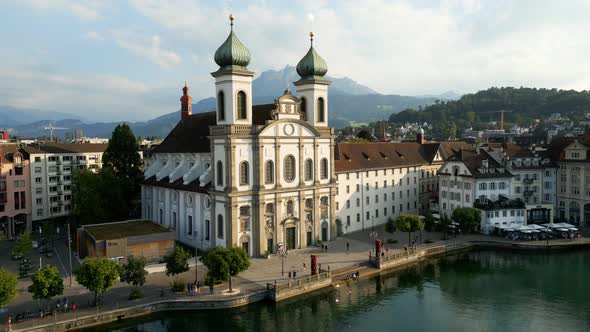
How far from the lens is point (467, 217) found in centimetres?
6594

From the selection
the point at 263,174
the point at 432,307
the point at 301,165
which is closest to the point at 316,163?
the point at 301,165

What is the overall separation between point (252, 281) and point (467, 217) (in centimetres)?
3345

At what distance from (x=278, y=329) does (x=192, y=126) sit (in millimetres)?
40571

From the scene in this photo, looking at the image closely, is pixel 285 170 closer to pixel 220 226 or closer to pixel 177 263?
pixel 220 226

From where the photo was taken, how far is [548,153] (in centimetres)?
8156

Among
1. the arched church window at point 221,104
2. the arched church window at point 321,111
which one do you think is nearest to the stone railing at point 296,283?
the arched church window at point 221,104

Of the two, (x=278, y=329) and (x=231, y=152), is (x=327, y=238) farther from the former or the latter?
(x=278, y=329)

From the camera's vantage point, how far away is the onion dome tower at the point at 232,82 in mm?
54656

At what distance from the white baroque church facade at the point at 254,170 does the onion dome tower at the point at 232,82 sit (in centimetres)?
11

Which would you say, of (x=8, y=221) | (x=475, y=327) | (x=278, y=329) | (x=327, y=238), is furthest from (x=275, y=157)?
(x=8, y=221)

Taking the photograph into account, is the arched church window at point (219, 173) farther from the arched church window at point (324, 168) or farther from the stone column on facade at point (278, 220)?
the arched church window at point (324, 168)

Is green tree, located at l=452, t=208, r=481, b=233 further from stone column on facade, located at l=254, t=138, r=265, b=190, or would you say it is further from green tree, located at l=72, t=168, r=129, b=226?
green tree, located at l=72, t=168, r=129, b=226

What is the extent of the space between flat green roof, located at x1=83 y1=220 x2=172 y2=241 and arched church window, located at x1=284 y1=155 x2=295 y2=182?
1541cm

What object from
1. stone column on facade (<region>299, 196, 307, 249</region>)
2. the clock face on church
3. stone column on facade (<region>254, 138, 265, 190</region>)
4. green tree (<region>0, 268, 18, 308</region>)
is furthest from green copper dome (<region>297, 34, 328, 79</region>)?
green tree (<region>0, 268, 18, 308</region>)
